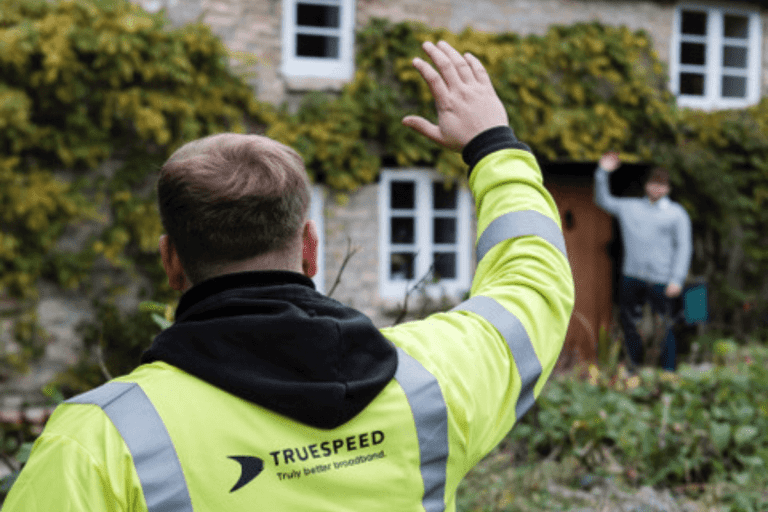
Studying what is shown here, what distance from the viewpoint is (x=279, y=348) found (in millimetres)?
1040

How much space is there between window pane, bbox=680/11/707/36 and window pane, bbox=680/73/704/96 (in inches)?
21.0

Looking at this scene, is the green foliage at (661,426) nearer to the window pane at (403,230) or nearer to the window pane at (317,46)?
the window pane at (403,230)

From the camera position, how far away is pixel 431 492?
1.20 meters

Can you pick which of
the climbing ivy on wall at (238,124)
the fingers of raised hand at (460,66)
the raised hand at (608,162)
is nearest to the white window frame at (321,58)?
the climbing ivy on wall at (238,124)

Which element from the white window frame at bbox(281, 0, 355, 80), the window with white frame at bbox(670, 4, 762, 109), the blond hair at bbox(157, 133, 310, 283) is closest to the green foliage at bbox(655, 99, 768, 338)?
the window with white frame at bbox(670, 4, 762, 109)

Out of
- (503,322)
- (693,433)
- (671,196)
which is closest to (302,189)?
(503,322)

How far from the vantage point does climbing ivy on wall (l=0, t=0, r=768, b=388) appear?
6.41m

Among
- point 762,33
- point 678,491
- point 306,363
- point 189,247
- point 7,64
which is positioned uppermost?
point 762,33

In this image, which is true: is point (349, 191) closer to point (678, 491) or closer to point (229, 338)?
point (678, 491)

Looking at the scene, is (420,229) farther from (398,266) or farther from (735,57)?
(735,57)

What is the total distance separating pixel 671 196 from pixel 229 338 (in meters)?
8.45

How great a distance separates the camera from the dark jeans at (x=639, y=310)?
6890 millimetres

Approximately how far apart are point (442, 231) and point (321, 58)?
2.30 meters

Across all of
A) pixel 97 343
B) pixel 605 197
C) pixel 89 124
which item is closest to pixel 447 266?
pixel 605 197
